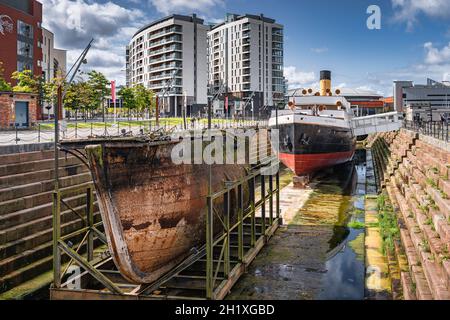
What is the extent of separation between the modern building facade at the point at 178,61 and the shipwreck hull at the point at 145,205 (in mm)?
67687

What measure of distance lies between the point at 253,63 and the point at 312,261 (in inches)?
3171

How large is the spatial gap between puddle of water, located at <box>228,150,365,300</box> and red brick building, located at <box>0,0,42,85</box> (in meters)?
45.1

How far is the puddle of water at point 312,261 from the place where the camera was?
11.4 m

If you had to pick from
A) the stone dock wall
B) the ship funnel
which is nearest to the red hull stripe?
the stone dock wall

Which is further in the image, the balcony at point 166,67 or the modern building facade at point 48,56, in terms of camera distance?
the balcony at point 166,67

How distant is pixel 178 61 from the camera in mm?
80188

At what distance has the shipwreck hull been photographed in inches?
386

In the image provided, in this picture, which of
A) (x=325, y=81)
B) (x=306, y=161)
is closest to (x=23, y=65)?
(x=325, y=81)

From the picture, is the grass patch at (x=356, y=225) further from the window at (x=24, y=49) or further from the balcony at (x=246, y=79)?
the balcony at (x=246, y=79)

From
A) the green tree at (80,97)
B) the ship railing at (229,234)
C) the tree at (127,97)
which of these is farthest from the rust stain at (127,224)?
the tree at (127,97)

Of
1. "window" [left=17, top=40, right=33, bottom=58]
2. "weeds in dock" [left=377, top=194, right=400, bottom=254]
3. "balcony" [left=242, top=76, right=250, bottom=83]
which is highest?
"balcony" [left=242, top=76, right=250, bottom=83]

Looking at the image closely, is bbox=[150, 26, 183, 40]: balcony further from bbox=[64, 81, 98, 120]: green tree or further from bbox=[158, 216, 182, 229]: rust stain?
bbox=[158, 216, 182, 229]: rust stain

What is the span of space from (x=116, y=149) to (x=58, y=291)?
12.1 ft
